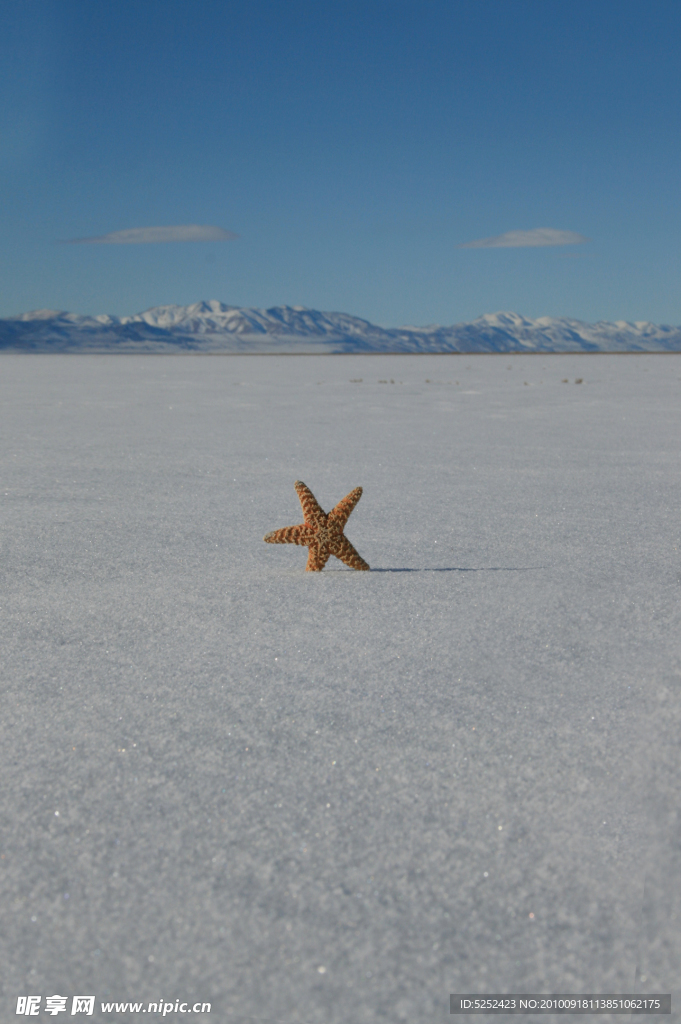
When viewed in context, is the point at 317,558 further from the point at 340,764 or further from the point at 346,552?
the point at 340,764

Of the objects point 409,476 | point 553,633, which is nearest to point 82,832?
point 553,633

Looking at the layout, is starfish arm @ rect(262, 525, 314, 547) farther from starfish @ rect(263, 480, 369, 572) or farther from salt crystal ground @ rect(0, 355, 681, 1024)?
salt crystal ground @ rect(0, 355, 681, 1024)

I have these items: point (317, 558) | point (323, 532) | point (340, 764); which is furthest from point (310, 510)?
point (340, 764)

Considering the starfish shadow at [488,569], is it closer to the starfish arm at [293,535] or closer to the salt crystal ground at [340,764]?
the salt crystal ground at [340,764]

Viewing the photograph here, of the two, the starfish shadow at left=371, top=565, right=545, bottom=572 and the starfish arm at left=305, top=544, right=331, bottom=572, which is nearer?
the starfish arm at left=305, top=544, right=331, bottom=572

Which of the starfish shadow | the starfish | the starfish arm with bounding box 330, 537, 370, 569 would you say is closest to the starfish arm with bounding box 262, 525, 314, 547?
the starfish

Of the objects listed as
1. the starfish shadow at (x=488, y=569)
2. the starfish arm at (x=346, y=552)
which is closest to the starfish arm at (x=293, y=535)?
the starfish arm at (x=346, y=552)

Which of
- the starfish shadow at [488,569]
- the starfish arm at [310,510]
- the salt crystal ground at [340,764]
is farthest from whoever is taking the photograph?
the starfish shadow at [488,569]
